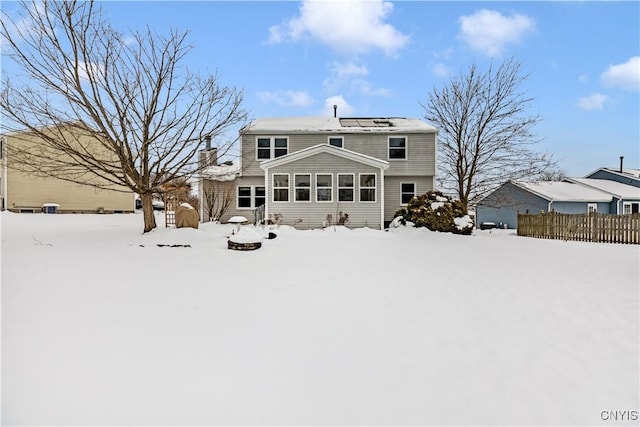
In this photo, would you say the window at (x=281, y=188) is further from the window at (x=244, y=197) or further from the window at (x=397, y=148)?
the window at (x=397, y=148)

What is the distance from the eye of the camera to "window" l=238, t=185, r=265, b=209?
20578 mm

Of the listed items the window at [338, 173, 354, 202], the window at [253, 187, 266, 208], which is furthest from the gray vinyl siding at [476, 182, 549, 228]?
the window at [253, 187, 266, 208]

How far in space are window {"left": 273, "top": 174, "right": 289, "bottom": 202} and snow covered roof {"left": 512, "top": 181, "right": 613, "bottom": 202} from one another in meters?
17.2

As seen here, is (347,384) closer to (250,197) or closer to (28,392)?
(28,392)

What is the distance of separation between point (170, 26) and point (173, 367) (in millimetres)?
14244

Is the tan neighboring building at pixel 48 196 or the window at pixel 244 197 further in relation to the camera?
the tan neighboring building at pixel 48 196

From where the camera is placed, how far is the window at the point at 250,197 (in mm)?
20578

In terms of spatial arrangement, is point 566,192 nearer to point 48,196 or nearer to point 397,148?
point 397,148

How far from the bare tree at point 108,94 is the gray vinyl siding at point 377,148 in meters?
6.20

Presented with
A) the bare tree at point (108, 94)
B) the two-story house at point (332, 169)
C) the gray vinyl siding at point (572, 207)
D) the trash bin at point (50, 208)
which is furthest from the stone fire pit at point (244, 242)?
the gray vinyl siding at point (572, 207)

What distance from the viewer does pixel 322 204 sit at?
1762 centimetres

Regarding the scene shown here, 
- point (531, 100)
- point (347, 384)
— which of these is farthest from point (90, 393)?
point (531, 100)

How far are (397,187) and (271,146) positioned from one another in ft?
26.0

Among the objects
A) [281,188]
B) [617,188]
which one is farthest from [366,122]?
[617,188]
